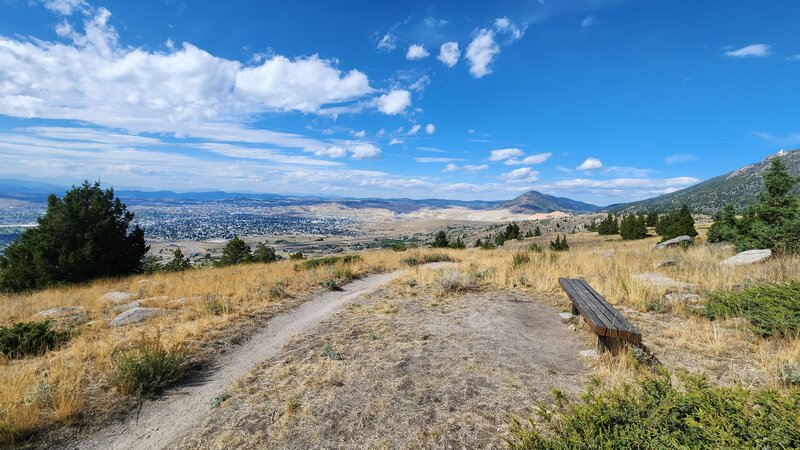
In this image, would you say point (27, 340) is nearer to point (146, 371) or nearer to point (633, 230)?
point (146, 371)

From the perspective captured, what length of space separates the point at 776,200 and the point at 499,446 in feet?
57.0

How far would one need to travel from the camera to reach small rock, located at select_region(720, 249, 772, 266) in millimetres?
11195

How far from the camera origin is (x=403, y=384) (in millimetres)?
5242

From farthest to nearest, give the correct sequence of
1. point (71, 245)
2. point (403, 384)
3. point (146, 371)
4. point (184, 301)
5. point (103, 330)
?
1. point (71, 245)
2. point (184, 301)
3. point (103, 330)
4. point (146, 371)
5. point (403, 384)

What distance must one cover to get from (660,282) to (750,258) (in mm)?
4477

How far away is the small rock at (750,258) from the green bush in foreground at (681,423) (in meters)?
10.8

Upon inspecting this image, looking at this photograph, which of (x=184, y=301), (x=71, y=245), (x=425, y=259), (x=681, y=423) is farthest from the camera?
(x=425, y=259)

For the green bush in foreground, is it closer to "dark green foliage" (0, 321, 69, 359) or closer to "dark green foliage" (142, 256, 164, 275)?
"dark green foliage" (0, 321, 69, 359)

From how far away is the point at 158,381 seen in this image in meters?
5.69

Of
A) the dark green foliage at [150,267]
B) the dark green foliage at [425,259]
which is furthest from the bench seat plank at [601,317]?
the dark green foliage at [150,267]

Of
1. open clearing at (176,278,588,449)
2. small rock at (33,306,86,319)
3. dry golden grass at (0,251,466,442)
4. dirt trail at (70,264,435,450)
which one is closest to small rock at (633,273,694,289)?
open clearing at (176,278,588,449)

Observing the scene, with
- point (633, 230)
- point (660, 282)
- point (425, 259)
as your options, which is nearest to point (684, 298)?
point (660, 282)

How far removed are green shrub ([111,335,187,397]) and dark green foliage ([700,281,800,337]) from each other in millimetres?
10224

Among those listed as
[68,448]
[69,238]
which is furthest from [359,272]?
[69,238]
